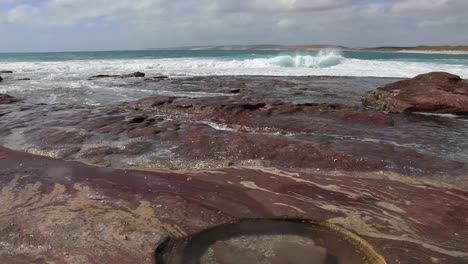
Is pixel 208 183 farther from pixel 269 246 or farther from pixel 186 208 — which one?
pixel 269 246

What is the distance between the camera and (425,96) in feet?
42.9

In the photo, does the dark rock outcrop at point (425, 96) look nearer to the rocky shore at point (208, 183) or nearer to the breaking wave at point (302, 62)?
the rocky shore at point (208, 183)

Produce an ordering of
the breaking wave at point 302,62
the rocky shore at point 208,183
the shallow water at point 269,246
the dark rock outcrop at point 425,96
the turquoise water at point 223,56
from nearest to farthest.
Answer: the shallow water at point 269,246, the rocky shore at point 208,183, the dark rock outcrop at point 425,96, the breaking wave at point 302,62, the turquoise water at point 223,56

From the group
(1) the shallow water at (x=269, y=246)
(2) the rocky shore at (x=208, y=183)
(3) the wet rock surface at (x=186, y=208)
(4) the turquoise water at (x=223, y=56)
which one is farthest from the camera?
(4) the turquoise water at (x=223, y=56)

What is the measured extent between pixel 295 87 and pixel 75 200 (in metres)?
15.3

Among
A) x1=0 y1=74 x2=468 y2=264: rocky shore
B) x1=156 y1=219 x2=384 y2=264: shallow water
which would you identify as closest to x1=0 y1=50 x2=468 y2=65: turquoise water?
x1=0 y1=74 x2=468 y2=264: rocky shore

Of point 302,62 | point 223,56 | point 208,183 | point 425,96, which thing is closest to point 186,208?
point 208,183

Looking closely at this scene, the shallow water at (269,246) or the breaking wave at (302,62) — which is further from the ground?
the breaking wave at (302,62)

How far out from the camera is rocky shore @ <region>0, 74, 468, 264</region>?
4137 mm

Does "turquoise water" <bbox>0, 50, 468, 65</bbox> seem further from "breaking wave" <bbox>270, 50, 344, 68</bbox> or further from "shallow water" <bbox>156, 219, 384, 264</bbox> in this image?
"shallow water" <bbox>156, 219, 384, 264</bbox>

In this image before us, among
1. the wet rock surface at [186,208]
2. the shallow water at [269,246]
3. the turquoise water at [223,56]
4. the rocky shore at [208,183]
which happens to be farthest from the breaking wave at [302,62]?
the shallow water at [269,246]

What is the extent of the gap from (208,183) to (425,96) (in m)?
9.96

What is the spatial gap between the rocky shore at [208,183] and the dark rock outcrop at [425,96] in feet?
8.02

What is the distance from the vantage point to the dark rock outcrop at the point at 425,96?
12.6m
